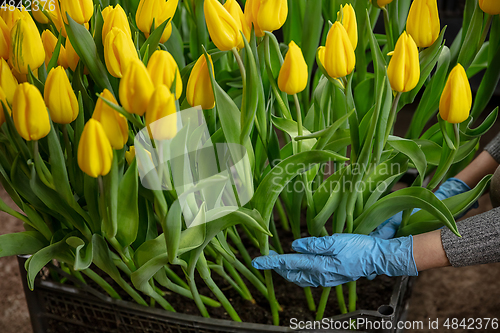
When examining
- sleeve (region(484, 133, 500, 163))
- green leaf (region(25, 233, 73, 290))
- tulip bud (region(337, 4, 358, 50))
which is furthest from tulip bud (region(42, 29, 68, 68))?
sleeve (region(484, 133, 500, 163))

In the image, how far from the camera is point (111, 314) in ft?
2.38

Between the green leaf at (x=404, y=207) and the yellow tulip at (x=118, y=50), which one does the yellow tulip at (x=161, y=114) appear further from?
the green leaf at (x=404, y=207)

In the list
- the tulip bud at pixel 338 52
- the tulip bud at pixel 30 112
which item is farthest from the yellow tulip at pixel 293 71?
the tulip bud at pixel 30 112

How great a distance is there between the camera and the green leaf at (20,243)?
1.82ft

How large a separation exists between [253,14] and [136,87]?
17cm

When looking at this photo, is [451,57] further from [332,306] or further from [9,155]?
[9,155]

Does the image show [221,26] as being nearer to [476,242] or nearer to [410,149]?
[410,149]

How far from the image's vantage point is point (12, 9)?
1.73 ft

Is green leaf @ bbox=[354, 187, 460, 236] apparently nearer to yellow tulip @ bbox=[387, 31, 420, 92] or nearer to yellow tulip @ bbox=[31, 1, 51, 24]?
yellow tulip @ bbox=[387, 31, 420, 92]

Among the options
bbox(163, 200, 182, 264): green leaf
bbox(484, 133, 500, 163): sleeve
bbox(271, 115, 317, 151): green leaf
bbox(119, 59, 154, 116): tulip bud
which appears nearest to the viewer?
bbox(119, 59, 154, 116): tulip bud

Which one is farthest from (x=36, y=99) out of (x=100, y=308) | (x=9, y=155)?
(x=100, y=308)

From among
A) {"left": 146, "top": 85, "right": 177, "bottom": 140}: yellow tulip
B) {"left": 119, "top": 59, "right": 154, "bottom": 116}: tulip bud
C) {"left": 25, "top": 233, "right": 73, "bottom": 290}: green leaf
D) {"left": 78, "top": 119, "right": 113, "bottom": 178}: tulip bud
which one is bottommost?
{"left": 25, "top": 233, "right": 73, "bottom": 290}: green leaf

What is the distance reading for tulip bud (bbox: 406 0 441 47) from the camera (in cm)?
49

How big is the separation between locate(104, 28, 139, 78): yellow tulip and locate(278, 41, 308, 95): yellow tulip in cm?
15
